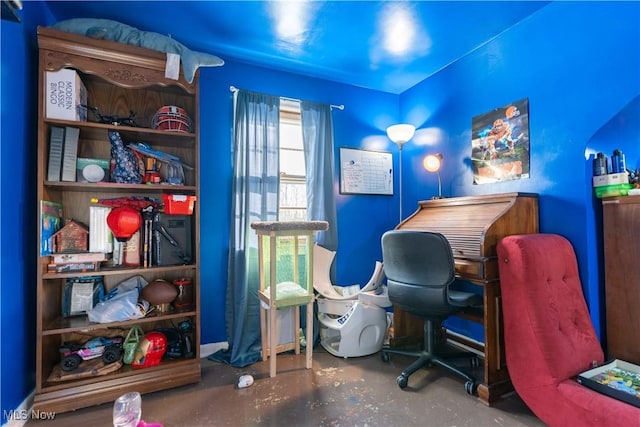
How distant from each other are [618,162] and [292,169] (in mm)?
→ 2250

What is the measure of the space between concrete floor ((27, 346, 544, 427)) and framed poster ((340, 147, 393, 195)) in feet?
5.31

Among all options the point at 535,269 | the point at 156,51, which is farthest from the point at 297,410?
the point at 156,51

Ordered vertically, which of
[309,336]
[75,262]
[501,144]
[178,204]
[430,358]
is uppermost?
[501,144]

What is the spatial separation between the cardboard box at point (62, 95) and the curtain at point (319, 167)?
1.60 metres

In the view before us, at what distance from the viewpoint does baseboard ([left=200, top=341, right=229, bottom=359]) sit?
2.31 m

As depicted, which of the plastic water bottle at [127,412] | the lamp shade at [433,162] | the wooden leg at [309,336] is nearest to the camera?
the plastic water bottle at [127,412]

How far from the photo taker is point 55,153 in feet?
5.55

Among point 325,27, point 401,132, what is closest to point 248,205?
point 325,27

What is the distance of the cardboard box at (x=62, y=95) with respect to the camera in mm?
1645

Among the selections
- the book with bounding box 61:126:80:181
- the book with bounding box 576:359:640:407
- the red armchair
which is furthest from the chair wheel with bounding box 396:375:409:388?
the book with bounding box 61:126:80:181

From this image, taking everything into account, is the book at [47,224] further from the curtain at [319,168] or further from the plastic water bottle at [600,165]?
the plastic water bottle at [600,165]

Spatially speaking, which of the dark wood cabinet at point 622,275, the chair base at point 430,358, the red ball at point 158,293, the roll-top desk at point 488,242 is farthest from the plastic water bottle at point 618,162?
the red ball at point 158,293

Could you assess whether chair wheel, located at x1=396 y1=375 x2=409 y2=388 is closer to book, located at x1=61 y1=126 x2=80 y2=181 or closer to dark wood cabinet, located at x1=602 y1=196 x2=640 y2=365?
dark wood cabinet, located at x1=602 y1=196 x2=640 y2=365

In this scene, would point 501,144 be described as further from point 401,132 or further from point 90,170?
point 90,170
